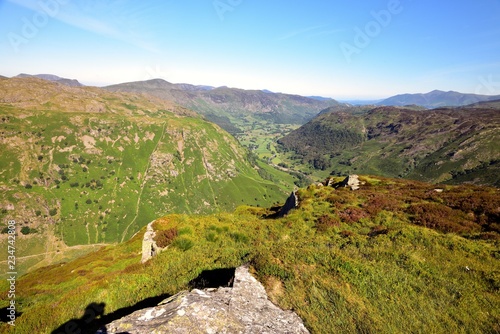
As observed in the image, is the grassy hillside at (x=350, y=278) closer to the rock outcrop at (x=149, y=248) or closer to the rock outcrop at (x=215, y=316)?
the rock outcrop at (x=215, y=316)

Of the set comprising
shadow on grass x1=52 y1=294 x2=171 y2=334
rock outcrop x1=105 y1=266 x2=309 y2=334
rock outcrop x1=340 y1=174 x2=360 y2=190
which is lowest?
rock outcrop x1=340 y1=174 x2=360 y2=190

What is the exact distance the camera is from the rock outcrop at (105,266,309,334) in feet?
28.5

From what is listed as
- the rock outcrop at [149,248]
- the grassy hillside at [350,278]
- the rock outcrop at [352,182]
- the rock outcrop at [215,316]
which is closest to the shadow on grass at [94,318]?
the grassy hillside at [350,278]

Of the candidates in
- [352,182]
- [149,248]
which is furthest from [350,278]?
[352,182]

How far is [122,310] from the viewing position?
43.8 feet

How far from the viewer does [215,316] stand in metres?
9.20

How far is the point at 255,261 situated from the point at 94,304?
9371 millimetres

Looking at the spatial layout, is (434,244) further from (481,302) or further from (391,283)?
(391,283)

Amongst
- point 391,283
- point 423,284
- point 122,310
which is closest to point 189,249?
point 122,310

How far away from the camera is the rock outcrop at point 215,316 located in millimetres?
8680

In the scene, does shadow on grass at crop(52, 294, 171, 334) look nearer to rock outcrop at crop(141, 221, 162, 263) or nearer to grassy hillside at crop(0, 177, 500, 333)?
grassy hillside at crop(0, 177, 500, 333)

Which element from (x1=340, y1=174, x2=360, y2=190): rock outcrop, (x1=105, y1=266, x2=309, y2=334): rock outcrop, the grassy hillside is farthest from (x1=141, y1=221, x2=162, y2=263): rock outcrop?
(x1=340, y1=174, x2=360, y2=190): rock outcrop

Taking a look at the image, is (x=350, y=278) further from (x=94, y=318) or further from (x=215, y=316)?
(x=94, y=318)

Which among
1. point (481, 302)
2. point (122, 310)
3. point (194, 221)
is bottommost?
point (194, 221)
